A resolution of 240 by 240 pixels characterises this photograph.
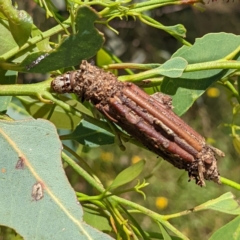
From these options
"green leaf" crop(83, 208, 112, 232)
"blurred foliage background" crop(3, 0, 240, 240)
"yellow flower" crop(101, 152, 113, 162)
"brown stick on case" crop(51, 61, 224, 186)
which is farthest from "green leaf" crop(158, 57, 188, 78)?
"yellow flower" crop(101, 152, 113, 162)

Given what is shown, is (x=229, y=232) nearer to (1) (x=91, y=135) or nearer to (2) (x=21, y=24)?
(1) (x=91, y=135)

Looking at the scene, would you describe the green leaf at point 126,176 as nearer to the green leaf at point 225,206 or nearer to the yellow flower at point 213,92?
the green leaf at point 225,206

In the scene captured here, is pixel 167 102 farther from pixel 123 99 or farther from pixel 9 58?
pixel 9 58

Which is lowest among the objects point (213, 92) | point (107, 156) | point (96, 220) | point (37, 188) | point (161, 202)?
point (161, 202)

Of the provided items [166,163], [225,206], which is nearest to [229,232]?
[225,206]

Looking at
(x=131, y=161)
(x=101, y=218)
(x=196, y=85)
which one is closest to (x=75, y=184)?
(x=131, y=161)

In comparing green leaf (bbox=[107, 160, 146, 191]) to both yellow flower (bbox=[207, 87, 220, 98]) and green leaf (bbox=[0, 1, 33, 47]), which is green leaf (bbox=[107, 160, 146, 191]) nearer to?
green leaf (bbox=[0, 1, 33, 47])
